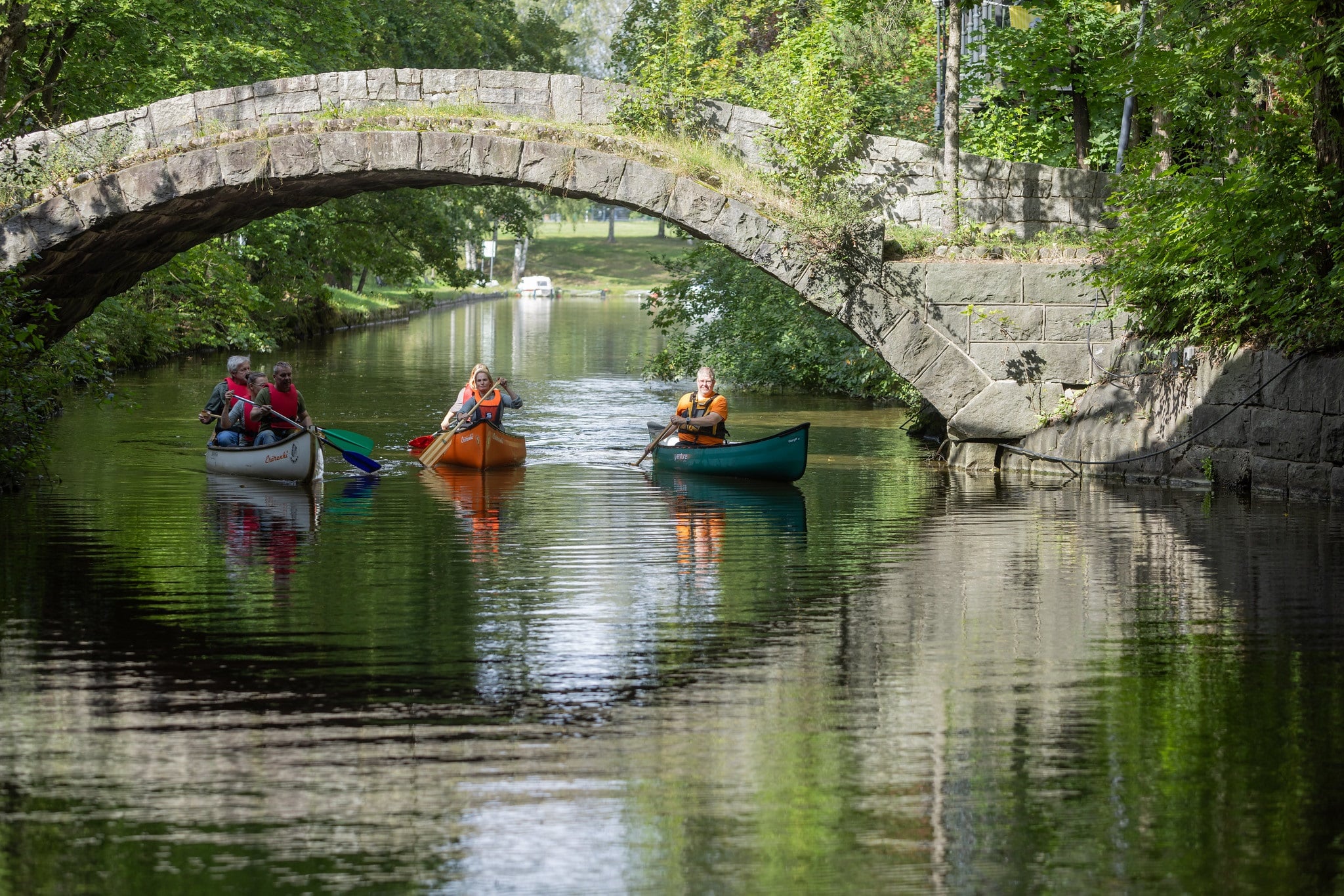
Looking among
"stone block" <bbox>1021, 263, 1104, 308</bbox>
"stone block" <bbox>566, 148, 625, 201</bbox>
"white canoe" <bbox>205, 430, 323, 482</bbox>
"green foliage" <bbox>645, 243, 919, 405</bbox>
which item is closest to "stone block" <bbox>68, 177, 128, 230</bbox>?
"white canoe" <bbox>205, 430, 323, 482</bbox>

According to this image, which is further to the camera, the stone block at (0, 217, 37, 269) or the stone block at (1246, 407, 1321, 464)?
the stone block at (0, 217, 37, 269)

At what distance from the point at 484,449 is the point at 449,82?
3827 mm

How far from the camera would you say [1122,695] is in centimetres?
629

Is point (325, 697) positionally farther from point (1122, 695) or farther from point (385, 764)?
point (1122, 695)

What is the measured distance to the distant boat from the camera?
74.8 metres

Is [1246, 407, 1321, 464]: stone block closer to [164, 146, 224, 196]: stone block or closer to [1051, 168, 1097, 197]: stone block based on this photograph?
[1051, 168, 1097, 197]: stone block

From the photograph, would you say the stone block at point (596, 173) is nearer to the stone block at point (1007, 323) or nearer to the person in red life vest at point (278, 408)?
the person in red life vest at point (278, 408)

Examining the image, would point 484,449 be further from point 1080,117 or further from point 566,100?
point 1080,117

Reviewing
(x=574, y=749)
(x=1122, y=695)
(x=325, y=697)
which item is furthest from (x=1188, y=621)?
(x=325, y=697)

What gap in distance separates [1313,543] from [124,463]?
10867 millimetres

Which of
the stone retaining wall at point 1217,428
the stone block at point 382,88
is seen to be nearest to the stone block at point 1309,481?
the stone retaining wall at point 1217,428

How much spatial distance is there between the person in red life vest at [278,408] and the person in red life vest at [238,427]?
0.21 ft

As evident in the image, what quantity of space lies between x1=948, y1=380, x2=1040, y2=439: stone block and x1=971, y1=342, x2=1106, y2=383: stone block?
0.12 m

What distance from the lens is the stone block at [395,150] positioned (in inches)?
617
